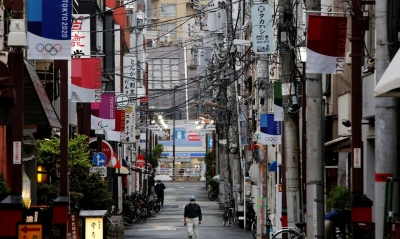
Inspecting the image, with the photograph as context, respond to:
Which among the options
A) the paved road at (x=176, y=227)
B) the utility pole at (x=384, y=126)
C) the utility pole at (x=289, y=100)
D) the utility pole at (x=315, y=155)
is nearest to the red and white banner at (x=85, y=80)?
the utility pole at (x=289, y=100)

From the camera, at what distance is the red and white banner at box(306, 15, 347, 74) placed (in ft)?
61.4

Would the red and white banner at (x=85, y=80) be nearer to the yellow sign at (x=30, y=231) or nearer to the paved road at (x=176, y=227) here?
the paved road at (x=176, y=227)

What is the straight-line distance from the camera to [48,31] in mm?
20156

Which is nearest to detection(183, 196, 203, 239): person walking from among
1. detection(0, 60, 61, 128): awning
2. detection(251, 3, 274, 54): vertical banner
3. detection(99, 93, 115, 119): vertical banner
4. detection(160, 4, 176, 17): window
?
detection(99, 93, 115, 119): vertical banner

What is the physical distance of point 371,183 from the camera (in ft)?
84.8

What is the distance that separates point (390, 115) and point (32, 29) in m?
8.84

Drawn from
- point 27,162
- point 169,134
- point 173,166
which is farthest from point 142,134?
point 27,162

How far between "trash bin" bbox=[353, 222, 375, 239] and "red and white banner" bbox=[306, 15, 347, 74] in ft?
10.7

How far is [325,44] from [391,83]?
6.67 metres

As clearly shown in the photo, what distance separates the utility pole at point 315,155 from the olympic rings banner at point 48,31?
491 centimetres

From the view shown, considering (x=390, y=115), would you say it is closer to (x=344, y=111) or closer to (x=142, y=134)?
(x=344, y=111)

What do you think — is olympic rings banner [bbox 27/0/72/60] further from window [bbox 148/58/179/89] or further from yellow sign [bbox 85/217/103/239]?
window [bbox 148/58/179/89]

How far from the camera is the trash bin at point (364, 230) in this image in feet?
54.8

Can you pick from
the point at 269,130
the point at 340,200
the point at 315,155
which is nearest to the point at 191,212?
the point at 269,130
